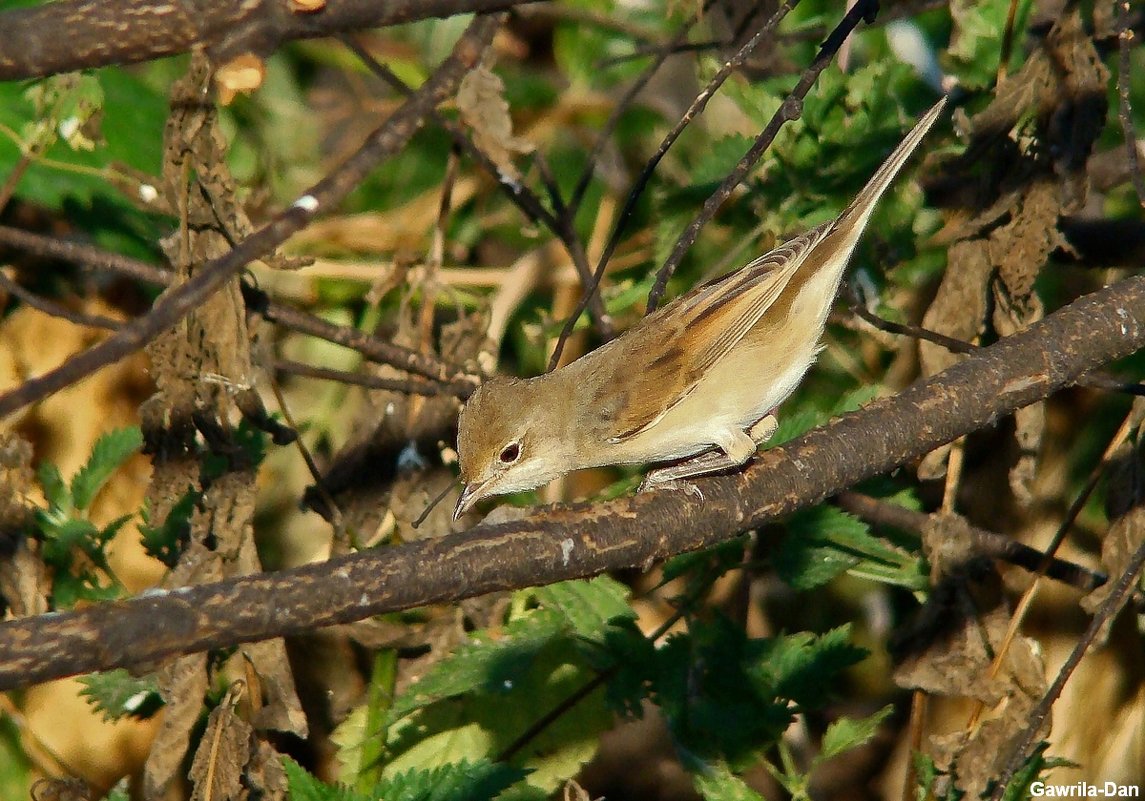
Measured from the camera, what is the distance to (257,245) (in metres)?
2.01

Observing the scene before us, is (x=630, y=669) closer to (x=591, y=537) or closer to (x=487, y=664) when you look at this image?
(x=487, y=664)

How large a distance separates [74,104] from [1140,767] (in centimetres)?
467

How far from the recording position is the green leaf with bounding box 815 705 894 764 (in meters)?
A: 3.35

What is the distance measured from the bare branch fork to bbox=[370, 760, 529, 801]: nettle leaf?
81 centimetres

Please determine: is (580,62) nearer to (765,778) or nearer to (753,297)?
(753,297)

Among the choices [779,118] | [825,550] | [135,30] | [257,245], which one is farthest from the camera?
[825,550]

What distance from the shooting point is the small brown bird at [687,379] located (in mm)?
3873

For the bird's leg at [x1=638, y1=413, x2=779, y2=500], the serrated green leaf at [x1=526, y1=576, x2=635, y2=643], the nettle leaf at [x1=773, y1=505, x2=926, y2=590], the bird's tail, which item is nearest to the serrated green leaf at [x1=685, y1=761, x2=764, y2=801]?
the serrated green leaf at [x1=526, y1=576, x2=635, y2=643]

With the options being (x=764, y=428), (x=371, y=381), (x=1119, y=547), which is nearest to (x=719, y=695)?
(x=764, y=428)

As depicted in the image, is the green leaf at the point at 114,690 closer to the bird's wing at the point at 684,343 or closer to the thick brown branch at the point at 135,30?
the bird's wing at the point at 684,343

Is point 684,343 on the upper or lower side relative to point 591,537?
upper

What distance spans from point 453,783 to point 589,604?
2.70 ft

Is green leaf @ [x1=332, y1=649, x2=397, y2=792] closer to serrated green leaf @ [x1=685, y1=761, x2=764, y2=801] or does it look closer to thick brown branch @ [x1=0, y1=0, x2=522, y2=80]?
serrated green leaf @ [x1=685, y1=761, x2=764, y2=801]

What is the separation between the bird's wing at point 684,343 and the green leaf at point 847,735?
1138 mm
